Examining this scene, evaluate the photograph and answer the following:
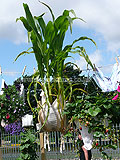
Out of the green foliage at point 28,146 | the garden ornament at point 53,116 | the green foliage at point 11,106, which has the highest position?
the green foliage at point 11,106

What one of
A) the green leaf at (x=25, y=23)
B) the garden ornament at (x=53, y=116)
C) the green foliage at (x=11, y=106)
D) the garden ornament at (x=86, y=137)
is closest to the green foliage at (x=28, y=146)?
the green foliage at (x=11, y=106)

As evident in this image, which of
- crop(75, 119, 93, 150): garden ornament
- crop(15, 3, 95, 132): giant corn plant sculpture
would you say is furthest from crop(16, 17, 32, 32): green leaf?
crop(75, 119, 93, 150): garden ornament

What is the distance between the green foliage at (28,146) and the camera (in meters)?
5.07

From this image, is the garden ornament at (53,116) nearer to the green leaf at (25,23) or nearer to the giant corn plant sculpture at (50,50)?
the giant corn plant sculpture at (50,50)

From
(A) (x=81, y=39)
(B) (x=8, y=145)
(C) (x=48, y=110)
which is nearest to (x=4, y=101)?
(C) (x=48, y=110)

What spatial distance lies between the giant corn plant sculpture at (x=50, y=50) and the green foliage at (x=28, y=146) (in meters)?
1.47

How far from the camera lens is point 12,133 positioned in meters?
6.61

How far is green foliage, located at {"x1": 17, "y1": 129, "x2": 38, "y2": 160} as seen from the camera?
5074mm

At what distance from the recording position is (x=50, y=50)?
12.3ft

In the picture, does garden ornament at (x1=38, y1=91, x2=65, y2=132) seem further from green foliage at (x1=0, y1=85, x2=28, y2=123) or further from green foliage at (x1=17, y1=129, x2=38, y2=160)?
green foliage at (x1=17, y1=129, x2=38, y2=160)

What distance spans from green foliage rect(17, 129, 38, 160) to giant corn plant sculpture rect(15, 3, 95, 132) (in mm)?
1473

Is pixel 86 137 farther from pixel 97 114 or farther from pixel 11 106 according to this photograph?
pixel 11 106

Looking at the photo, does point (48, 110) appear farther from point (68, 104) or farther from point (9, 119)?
point (9, 119)

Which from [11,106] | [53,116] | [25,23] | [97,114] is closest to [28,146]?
[11,106]
